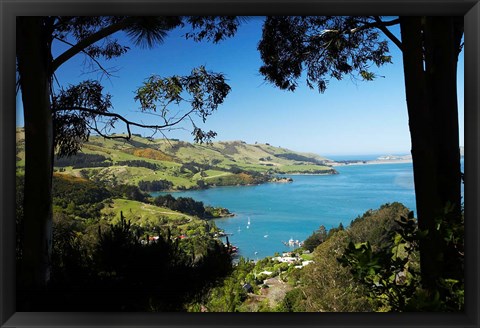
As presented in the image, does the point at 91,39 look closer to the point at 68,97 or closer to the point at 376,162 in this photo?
the point at 68,97

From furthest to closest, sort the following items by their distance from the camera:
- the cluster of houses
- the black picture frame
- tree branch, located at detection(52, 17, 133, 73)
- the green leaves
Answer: the cluster of houses → the green leaves → tree branch, located at detection(52, 17, 133, 73) → the black picture frame

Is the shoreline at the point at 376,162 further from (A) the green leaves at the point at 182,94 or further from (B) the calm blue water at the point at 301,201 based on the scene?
(A) the green leaves at the point at 182,94

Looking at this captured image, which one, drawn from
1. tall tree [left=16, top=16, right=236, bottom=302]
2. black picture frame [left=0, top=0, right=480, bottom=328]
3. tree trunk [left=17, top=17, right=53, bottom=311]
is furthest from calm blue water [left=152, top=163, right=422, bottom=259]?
black picture frame [left=0, top=0, right=480, bottom=328]

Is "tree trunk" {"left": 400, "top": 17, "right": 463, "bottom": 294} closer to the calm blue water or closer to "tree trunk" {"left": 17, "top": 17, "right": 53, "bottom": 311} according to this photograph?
the calm blue water

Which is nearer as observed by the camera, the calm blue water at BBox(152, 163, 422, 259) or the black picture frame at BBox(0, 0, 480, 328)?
the black picture frame at BBox(0, 0, 480, 328)
